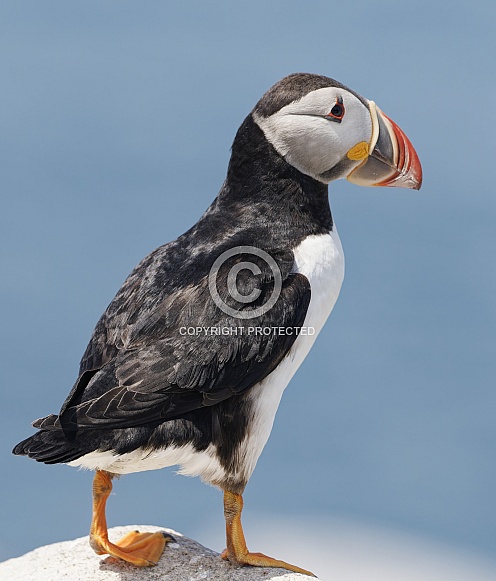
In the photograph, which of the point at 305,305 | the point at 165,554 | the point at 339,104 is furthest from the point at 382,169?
the point at 165,554

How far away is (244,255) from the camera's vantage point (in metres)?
5.74

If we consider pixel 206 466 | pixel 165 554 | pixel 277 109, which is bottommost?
pixel 165 554

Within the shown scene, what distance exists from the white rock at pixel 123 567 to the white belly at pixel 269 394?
1.81ft

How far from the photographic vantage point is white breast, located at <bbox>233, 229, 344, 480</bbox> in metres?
5.68

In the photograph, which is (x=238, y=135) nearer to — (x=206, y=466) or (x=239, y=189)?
(x=239, y=189)

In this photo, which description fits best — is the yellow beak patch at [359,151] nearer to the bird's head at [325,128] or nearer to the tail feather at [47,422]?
the bird's head at [325,128]

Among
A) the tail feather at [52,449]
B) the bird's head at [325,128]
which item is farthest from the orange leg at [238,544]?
the bird's head at [325,128]

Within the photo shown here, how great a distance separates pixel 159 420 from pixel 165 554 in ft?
4.08

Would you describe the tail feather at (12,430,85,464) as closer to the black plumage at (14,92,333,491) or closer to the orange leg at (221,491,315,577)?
the black plumage at (14,92,333,491)

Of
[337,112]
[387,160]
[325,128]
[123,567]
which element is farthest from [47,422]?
[387,160]

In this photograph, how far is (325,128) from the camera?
5.90 m

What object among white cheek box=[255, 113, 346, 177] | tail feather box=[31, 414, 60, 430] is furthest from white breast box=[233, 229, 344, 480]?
tail feather box=[31, 414, 60, 430]

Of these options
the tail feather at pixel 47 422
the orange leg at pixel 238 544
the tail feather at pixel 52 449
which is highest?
the tail feather at pixel 47 422

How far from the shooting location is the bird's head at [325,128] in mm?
5887
